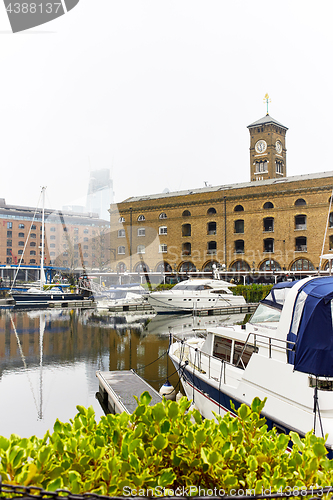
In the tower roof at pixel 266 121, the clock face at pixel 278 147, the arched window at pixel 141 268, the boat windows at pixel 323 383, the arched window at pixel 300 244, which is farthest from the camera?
the clock face at pixel 278 147

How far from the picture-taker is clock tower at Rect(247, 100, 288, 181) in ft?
182

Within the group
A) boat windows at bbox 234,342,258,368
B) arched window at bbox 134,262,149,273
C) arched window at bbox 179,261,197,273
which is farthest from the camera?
arched window at bbox 134,262,149,273

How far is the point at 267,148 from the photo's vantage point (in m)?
55.6

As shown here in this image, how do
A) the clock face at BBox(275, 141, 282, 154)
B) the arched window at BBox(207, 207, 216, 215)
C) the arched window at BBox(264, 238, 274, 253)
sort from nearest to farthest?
the arched window at BBox(264, 238, 274, 253), the arched window at BBox(207, 207, 216, 215), the clock face at BBox(275, 141, 282, 154)

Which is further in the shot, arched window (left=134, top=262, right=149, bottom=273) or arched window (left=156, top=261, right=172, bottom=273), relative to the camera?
arched window (left=134, top=262, right=149, bottom=273)

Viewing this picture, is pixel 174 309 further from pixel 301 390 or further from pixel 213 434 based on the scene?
pixel 213 434

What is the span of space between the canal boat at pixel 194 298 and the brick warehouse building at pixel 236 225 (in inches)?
413

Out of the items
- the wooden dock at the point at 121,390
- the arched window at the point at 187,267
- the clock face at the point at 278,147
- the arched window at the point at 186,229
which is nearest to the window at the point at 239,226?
the arched window at the point at 186,229

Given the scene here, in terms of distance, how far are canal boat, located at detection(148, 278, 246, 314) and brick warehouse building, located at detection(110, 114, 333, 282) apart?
10498mm

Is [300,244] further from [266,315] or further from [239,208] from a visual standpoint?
[266,315]

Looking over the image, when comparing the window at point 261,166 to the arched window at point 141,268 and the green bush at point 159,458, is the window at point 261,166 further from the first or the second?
the green bush at point 159,458

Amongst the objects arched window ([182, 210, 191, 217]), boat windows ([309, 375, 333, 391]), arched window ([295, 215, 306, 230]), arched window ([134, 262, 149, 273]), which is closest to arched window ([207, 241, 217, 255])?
arched window ([182, 210, 191, 217])

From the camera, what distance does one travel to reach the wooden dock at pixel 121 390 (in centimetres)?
912

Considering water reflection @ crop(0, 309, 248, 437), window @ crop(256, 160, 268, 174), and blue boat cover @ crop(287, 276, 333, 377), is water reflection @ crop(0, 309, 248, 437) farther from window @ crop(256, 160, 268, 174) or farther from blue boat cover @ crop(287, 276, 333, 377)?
window @ crop(256, 160, 268, 174)
